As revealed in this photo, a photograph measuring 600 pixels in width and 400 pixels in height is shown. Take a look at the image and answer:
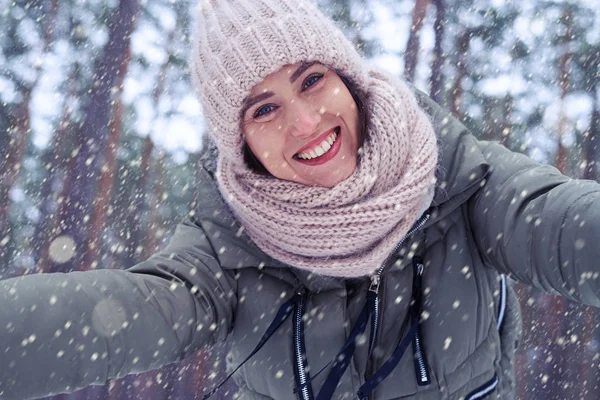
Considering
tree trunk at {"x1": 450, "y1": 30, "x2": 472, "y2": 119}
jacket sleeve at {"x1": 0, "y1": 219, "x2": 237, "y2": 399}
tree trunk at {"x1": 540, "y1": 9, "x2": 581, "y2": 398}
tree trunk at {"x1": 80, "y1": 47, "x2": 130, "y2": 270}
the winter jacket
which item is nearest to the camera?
jacket sleeve at {"x1": 0, "y1": 219, "x2": 237, "y2": 399}

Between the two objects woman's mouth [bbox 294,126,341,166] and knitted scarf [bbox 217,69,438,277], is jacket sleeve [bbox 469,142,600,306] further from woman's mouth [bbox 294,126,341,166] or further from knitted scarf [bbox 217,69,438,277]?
woman's mouth [bbox 294,126,341,166]

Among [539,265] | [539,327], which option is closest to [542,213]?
[539,265]

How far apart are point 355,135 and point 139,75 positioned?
170 inches

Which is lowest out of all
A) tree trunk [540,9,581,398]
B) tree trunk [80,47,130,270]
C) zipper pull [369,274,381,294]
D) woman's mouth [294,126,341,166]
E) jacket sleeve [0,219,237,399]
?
tree trunk [540,9,581,398]

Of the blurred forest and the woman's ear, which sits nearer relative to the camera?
the woman's ear

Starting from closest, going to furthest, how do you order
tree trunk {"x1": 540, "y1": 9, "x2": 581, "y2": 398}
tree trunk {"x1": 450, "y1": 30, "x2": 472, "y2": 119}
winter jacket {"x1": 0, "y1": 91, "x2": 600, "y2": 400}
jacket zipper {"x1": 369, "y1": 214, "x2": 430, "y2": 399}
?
1. winter jacket {"x1": 0, "y1": 91, "x2": 600, "y2": 400}
2. jacket zipper {"x1": 369, "y1": 214, "x2": 430, "y2": 399}
3. tree trunk {"x1": 540, "y1": 9, "x2": 581, "y2": 398}
4. tree trunk {"x1": 450, "y1": 30, "x2": 472, "y2": 119}

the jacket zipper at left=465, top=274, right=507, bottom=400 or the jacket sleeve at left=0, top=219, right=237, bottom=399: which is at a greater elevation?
the jacket sleeve at left=0, top=219, right=237, bottom=399

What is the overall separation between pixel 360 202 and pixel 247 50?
561mm

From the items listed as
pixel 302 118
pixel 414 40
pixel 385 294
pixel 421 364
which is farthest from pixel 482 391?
pixel 414 40

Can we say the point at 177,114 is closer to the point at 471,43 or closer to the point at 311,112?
the point at 471,43

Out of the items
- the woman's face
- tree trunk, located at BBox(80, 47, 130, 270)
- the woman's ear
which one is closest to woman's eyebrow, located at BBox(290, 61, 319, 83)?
the woman's face

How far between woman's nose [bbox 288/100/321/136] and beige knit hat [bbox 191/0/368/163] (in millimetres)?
126

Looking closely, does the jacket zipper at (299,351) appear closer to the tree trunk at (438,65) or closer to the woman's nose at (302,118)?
the woman's nose at (302,118)

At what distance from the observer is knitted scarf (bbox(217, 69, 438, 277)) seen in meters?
1.36
